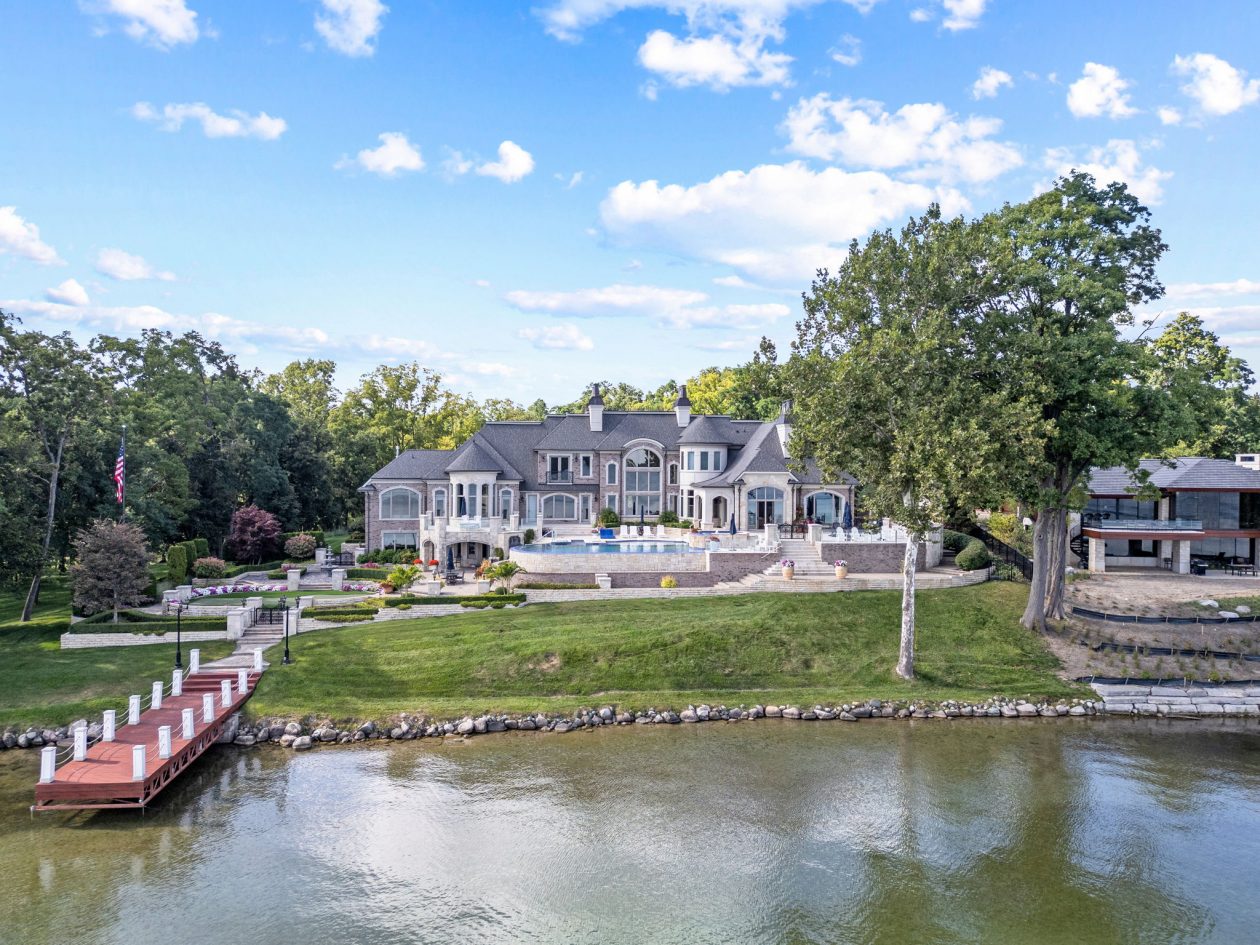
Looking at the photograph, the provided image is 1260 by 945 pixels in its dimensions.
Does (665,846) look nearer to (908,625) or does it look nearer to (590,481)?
(908,625)

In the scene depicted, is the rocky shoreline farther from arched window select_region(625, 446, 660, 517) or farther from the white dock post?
arched window select_region(625, 446, 660, 517)

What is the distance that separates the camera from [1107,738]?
21.8 m

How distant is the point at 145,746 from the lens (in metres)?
17.6

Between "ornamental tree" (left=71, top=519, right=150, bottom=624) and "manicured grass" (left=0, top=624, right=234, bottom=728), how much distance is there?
190 centimetres

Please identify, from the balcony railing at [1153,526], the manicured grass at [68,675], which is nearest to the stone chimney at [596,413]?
the manicured grass at [68,675]

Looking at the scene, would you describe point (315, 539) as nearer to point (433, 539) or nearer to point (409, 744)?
point (433, 539)

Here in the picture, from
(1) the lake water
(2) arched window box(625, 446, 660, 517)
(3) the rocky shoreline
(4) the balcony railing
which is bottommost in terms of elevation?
(1) the lake water

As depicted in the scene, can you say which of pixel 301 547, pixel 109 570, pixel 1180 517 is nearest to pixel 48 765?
pixel 109 570

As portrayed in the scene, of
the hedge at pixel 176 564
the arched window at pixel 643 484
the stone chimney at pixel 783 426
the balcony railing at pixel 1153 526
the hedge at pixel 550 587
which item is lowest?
the hedge at pixel 550 587

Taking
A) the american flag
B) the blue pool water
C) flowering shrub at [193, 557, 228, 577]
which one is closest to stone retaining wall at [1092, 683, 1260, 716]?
the blue pool water

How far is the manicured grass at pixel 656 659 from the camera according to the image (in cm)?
2375

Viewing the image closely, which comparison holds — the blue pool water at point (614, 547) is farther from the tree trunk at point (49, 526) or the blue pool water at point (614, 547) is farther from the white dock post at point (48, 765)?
the white dock post at point (48, 765)

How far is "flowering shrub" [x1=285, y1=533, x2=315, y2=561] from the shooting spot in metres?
43.6

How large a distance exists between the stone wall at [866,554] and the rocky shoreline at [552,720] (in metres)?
10.4
